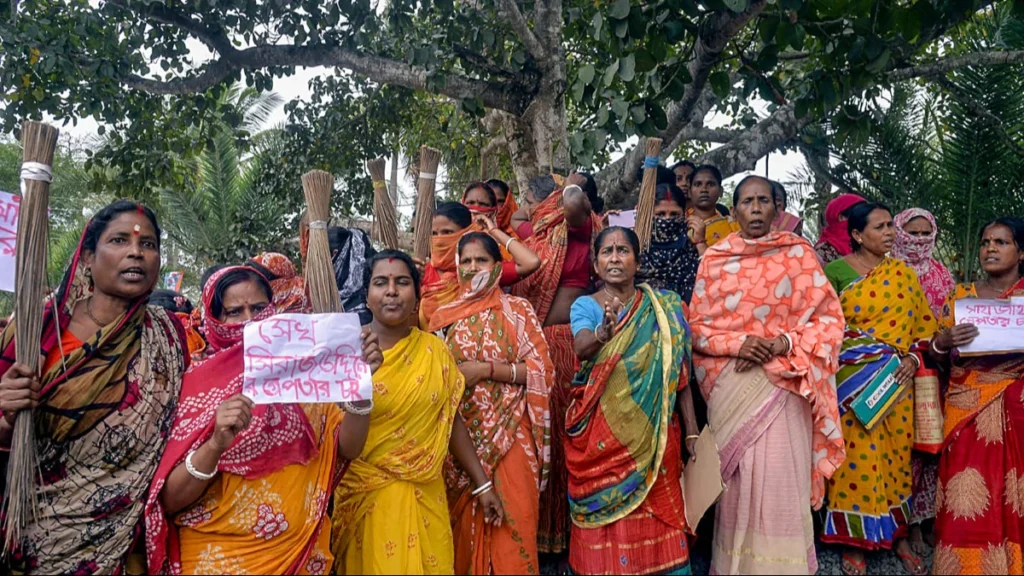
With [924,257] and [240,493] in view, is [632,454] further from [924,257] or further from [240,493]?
[924,257]

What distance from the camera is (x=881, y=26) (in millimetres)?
4309

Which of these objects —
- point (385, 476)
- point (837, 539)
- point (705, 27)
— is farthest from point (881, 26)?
point (385, 476)

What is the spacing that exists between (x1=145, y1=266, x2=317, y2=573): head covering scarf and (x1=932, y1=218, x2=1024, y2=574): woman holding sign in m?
3.25

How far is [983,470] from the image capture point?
13.8 ft

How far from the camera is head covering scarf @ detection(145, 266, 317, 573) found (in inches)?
118

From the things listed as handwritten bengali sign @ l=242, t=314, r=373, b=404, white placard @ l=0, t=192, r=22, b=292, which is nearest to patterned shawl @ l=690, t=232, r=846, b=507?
handwritten bengali sign @ l=242, t=314, r=373, b=404

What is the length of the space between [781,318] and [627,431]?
0.98 metres

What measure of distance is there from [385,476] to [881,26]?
3.42 metres

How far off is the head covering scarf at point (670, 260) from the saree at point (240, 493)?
228 cm

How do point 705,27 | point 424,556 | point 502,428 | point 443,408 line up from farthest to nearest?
point 705,27, point 502,428, point 443,408, point 424,556

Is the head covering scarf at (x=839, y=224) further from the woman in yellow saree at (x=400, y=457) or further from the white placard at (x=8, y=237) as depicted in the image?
the white placard at (x=8, y=237)

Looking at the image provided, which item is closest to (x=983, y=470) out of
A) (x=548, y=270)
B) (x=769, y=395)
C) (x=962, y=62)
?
(x=769, y=395)

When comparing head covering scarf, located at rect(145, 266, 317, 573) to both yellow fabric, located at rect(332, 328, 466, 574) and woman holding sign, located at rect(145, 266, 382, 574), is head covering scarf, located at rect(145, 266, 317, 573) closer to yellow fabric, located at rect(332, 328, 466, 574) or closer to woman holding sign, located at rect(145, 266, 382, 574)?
woman holding sign, located at rect(145, 266, 382, 574)

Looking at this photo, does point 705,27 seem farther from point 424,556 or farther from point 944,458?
point 424,556
